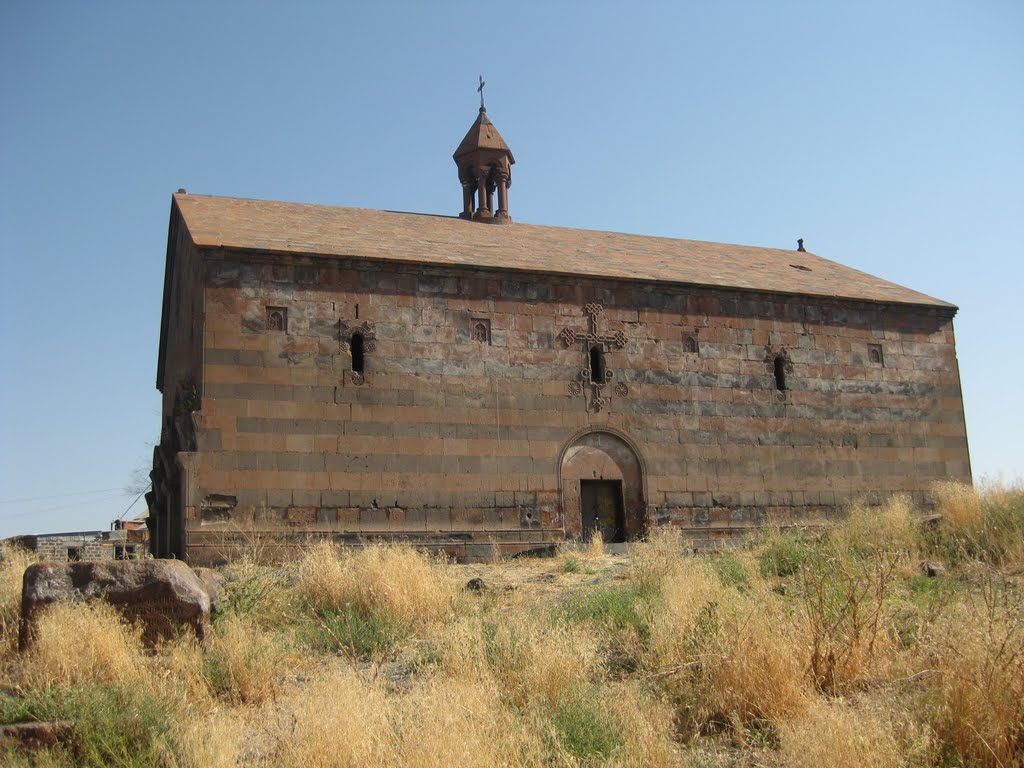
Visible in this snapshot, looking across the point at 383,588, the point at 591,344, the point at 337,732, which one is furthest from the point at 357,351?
the point at 337,732

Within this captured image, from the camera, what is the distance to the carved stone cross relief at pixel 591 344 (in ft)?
49.3

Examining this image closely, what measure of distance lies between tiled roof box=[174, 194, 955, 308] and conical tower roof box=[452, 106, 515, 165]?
204 cm

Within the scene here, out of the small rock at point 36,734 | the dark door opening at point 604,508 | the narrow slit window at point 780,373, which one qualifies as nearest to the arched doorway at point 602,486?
the dark door opening at point 604,508

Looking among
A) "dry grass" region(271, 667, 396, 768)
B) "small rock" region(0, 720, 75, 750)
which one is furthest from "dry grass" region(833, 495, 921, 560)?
"small rock" region(0, 720, 75, 750)

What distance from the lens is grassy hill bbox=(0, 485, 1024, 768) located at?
5.01 m

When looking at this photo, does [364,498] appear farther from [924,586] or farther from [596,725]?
[596,725]

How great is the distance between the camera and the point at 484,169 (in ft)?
66.6

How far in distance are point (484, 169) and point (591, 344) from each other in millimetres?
6593

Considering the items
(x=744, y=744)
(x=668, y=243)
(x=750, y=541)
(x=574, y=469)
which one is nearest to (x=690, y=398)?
(x=574, y=469)

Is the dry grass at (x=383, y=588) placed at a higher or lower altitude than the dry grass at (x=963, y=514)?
lower

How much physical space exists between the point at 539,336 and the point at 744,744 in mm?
10059

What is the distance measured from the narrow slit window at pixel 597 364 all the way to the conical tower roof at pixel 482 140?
697 cm

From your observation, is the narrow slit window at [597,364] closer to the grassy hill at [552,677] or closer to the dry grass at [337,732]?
the grassy hill at [552,677]

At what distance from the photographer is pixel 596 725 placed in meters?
5.38
